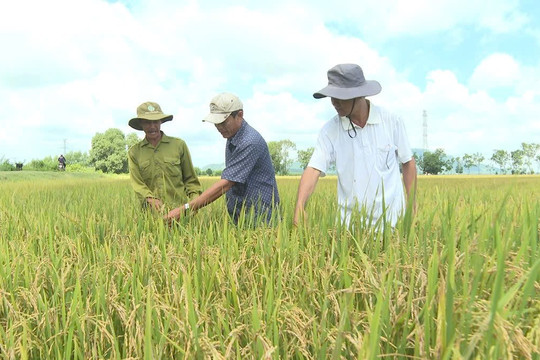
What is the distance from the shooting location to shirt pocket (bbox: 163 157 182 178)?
145 inches

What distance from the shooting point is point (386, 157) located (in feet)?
8.57

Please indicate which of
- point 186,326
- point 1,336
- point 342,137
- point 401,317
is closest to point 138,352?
point 186,326

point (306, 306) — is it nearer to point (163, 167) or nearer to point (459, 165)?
point (163, 167)

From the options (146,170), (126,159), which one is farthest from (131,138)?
(146,170)

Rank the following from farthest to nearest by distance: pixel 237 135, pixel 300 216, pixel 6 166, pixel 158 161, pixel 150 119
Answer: pixel 6 166 → pixel 158 161 → pixel 150 119 → pixel 237 135 → pixel 300 216

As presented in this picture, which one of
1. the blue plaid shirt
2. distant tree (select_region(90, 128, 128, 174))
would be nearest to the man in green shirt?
the blue plaid shirt

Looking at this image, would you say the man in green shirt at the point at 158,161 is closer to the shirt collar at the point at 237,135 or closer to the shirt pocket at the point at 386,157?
the shirt collar at the point at 237,135

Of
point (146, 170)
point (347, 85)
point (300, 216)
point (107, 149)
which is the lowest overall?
point (300, 216)

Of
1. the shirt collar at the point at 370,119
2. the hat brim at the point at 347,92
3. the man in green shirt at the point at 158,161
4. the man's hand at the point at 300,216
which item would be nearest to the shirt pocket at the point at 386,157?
the shirt collar at the point at 370,119

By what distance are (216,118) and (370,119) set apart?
39.6 inches

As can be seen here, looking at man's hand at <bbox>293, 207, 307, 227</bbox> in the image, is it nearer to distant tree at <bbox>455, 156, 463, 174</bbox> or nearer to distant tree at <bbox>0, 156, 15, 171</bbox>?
distant tree at <bbox>0, 156, 15, 171</bbox>

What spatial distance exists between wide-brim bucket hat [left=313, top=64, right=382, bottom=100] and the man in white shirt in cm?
1

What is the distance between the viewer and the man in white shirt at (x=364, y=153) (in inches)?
99.4

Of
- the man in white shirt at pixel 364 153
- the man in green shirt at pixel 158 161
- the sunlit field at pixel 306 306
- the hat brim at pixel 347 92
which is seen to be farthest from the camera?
the man in green shirt at pixel 158 161
